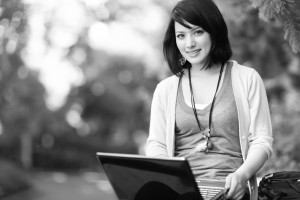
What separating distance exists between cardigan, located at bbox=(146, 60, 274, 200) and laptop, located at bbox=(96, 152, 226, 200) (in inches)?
9.5

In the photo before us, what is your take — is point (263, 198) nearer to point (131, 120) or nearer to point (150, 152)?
point (150, 152)

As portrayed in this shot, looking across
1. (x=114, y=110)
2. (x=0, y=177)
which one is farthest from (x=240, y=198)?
(x=114, y=110)

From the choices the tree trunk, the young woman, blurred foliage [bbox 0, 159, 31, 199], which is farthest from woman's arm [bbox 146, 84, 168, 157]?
the tree trunk

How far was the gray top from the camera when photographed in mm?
2191

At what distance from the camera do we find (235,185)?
1951 mm

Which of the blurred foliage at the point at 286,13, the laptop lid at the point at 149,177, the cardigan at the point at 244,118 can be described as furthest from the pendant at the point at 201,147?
the blurred foliage at the point at 286,13

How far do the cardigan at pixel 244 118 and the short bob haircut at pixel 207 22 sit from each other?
9 centimetres

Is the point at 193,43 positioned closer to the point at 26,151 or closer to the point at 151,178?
the point at 151,178

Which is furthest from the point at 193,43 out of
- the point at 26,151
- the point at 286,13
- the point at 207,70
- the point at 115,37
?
the point at 26,151

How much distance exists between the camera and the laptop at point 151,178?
174 centimetres

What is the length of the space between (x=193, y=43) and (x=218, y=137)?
0.41 meters

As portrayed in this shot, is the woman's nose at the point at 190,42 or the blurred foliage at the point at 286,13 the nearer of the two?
the woman's nose at the point at 190,42

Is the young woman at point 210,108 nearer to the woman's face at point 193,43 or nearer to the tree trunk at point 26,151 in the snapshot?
the woman's face at point 193,43

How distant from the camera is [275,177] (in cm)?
228
